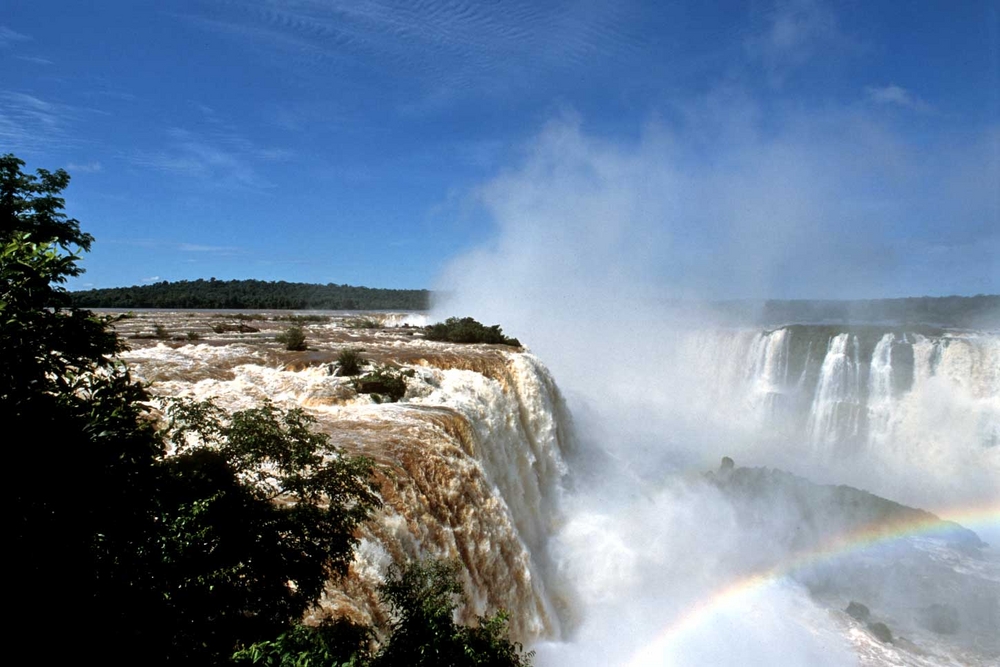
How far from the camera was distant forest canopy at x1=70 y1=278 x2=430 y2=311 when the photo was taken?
56.7 m

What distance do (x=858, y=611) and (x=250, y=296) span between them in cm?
7503

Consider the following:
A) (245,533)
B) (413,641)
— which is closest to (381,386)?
(245,533)

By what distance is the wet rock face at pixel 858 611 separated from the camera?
14.5 meters

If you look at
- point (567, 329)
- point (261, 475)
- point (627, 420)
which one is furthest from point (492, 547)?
point (567, 329)

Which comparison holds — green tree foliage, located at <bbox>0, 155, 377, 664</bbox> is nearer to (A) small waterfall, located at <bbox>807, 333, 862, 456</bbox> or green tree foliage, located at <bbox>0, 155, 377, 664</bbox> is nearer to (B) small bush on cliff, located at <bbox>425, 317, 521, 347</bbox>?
(B) small bush on cliff, located at <bbox>425, 317, 521, 347</bbox>

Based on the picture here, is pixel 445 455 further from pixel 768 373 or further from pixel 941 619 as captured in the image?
pixel 768 373

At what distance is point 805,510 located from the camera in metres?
20.8

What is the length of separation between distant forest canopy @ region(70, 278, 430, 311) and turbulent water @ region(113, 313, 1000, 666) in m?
33.9

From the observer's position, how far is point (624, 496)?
18.5m

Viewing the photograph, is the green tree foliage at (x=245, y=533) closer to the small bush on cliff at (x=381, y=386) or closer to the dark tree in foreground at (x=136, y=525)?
the dark tree in foreground at (x=136, y=525)

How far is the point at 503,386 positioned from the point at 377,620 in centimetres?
1011

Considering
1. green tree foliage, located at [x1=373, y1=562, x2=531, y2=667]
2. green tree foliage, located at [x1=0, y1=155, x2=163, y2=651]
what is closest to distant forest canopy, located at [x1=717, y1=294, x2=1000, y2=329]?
green tree foliage, located at [x1=373, y1=562, x2=531, y2=667]

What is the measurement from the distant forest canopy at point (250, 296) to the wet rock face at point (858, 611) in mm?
43414

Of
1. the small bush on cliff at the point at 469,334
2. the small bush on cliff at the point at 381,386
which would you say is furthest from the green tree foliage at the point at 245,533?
the small bush on cliff at the point at 469,334
